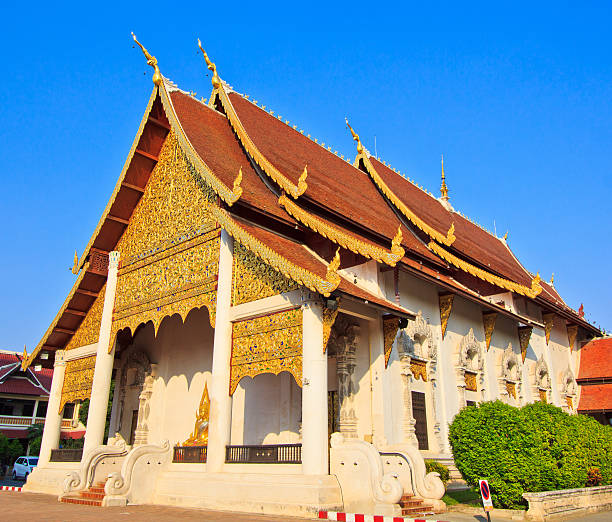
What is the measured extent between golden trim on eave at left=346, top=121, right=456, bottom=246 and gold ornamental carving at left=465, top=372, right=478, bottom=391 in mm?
2799

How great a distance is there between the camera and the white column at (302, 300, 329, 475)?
22.2 feet

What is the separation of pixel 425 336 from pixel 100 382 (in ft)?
20.4

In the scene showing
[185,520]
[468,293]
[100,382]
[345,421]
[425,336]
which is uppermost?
[468,293]

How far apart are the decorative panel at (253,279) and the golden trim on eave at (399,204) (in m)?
5.36

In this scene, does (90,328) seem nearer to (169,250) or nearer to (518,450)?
(169,250)

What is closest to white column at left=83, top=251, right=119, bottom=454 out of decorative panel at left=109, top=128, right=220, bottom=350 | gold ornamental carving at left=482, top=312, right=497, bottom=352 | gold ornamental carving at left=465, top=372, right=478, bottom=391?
decorative panel at left=109, top=128, right=220, bottom=350

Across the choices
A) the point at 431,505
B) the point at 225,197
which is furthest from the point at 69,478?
the point at 431,505

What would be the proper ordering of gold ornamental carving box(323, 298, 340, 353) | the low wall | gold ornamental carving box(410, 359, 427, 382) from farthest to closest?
1. gold ornamental carving box(410, 359, 427, 382)
2. gold ornamental carving box(323, 298, 340, 353)
3. the low wall

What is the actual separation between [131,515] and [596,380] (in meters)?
14.3

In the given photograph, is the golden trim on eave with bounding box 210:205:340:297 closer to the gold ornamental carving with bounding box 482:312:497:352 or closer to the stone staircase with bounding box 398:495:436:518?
the stone staircase with bounding box 398:495:436:518

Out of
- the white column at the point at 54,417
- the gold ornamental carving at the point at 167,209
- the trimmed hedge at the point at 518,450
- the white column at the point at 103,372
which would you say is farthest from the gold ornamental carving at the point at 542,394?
the white column at the point at 54,417

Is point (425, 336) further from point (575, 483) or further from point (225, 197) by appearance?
point (225, 197)

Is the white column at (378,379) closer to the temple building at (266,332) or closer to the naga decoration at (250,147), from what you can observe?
the temple building at (266,332)

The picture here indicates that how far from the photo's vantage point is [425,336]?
34.3 ft
